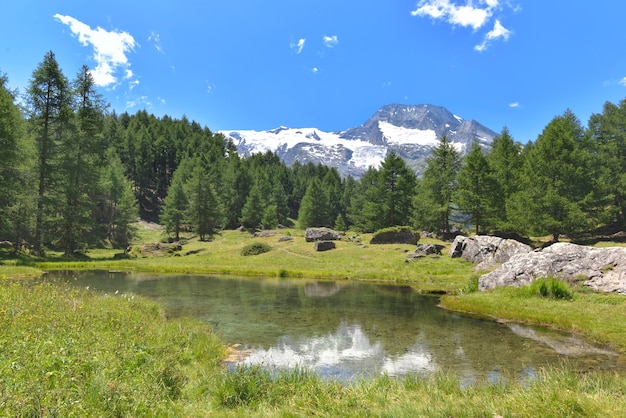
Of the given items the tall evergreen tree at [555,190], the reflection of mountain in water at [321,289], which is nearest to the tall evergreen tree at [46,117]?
the reflection of mountain in water at [321,289]

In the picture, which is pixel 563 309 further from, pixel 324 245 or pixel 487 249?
pixel 324 245

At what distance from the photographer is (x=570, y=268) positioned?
A: 85.4 ft

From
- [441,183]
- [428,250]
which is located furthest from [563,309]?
[441,183]

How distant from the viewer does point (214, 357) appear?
13688 millimetres

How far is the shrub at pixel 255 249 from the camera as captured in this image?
59000mm

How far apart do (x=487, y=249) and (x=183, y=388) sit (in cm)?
3939

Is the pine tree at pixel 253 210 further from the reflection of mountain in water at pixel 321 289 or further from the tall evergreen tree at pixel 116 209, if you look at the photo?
the reflection of mountain in water at pixel 321 289

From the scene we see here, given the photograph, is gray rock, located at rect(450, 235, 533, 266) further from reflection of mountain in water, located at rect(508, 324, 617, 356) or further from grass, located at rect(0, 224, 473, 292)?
reflection of mountain in water, located at rect(508, 324, 617, 356)

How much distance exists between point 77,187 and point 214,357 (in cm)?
4838

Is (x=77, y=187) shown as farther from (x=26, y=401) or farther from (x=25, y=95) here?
(x=26, y=401)

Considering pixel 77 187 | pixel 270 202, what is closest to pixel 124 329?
pixel 77 187

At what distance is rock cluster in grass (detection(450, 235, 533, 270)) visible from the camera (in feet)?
124

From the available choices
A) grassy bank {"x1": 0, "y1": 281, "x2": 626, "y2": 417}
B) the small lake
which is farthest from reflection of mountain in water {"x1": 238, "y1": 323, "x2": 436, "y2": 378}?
grassy bank {"x1": 0, "y1": 281, "x2": 626, "y2": 417}

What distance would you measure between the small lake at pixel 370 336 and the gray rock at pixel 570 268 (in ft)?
19.0
